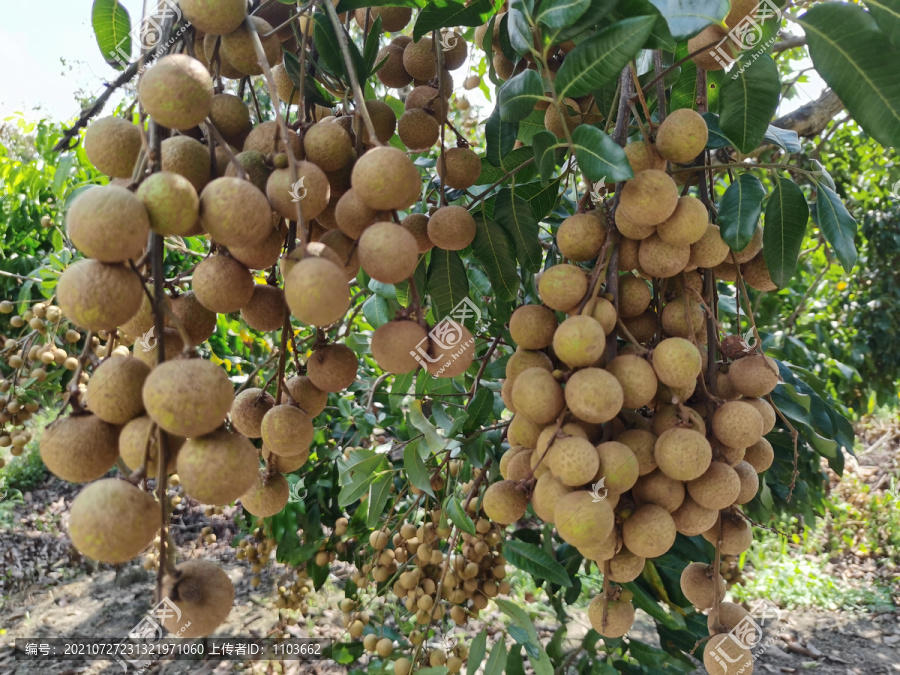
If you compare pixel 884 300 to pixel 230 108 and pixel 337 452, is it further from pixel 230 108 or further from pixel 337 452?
pixel 230 108

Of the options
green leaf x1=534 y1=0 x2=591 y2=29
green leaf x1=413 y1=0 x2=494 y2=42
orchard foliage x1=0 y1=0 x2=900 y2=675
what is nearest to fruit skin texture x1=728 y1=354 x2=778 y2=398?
orchard foliage x1=0 y1=0 x2=900 y2=675

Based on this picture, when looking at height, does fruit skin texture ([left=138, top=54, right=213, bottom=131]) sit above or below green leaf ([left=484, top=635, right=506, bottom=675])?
above

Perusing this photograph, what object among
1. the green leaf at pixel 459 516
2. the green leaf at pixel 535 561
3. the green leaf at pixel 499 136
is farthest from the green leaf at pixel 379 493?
the green leaf at pixel 499 136

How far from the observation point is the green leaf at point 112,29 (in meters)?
0.79

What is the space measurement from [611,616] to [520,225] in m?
0.59

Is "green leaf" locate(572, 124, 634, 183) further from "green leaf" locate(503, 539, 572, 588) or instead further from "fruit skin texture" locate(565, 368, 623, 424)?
"green leaf" locate(503, 539, 572, 588)

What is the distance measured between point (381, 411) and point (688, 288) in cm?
167

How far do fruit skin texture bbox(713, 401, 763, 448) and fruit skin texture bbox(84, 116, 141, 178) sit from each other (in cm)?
76

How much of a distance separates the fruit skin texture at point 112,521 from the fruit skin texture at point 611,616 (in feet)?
1.86

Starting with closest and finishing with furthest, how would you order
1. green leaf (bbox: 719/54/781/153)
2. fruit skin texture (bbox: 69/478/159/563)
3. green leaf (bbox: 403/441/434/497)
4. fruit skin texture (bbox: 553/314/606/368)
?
fruit skin texture (bbox: 69/478/159/563)
fruit skin texture (bbox: 553/314/606/368)
green leaf (bbox: 719/54/781/153)
green leaf (bbox: 403/441/434/497)

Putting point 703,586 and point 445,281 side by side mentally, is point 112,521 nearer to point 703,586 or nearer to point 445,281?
point 445,281

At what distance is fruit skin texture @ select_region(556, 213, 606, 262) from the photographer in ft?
2.55

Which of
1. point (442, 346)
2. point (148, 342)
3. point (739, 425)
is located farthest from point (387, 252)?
point (739, 425)

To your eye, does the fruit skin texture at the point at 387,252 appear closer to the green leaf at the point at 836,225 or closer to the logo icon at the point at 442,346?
the logo icon at the point at 442,346
